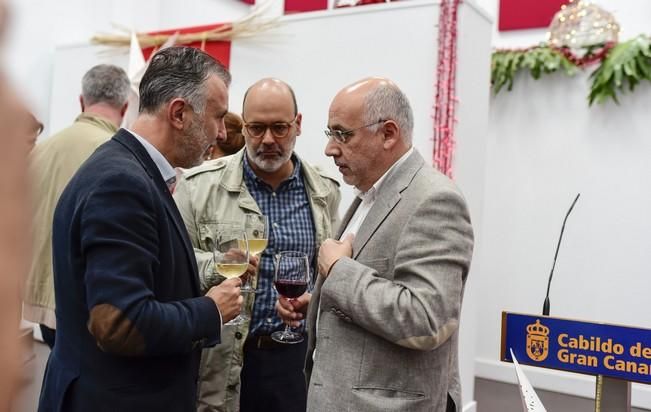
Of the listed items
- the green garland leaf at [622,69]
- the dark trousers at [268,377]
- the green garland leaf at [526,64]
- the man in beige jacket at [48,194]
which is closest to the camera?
the dark trousers at [268,377]

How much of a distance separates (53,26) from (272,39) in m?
2.33

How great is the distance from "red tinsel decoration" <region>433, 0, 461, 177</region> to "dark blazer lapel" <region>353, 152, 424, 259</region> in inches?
69.8

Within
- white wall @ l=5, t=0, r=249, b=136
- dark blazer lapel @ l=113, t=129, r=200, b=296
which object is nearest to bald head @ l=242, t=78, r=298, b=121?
dark blazer lapel @ l=113, t=129, r=200, b=296

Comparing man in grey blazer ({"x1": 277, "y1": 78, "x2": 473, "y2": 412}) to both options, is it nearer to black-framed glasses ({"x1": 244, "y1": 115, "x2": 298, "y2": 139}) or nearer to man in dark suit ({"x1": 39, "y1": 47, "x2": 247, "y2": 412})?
man in dark suit ({"x1": 39, "y1": 47, "x2": 247, "y2": 412})

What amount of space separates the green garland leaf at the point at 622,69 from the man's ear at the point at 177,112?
3.85 m

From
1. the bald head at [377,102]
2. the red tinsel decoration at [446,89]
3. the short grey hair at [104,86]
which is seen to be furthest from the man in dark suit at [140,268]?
the red tinsel decoration at [446,89]

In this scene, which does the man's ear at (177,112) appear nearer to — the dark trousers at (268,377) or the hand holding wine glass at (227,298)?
the hand holding wine glass at (227,298)

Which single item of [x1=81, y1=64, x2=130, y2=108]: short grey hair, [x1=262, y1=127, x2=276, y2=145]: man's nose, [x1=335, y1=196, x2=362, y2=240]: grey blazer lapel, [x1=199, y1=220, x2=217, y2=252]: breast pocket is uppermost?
[x1=81, y1=64, x2=130, y2=108]: short grey hair

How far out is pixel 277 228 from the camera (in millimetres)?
2277

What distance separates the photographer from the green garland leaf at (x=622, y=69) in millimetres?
4488

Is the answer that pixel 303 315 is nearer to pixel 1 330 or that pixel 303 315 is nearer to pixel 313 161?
pixel 1 330

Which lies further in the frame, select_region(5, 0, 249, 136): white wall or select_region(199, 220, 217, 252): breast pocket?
select_region(5, 0, 249, 136): white wall

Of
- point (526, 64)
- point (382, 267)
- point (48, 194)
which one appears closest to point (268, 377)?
point (382, 267)

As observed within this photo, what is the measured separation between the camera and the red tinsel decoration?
3.43 meters
